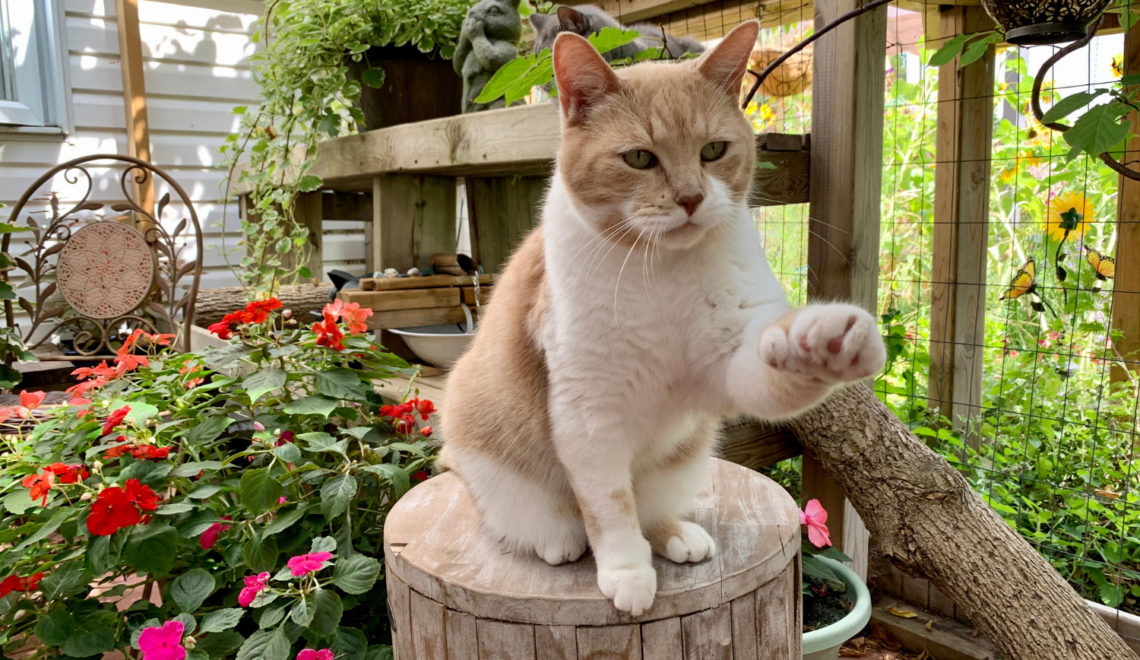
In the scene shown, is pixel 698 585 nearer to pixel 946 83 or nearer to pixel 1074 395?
pixel 1074 395

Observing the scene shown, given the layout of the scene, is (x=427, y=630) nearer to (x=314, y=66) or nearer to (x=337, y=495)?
(x=337, y=495)

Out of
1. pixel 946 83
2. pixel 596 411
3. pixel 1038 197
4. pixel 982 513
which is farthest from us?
pixel 1038 197

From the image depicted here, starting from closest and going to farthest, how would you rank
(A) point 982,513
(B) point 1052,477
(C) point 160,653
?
1. (C) point 160,653
2. (A) point 982,513
3. (B) point 1052,477

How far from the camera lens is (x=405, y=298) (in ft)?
7.72

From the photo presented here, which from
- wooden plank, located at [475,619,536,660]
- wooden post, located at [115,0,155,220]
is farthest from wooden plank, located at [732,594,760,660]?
wooden post, located at [115,0,155,220]

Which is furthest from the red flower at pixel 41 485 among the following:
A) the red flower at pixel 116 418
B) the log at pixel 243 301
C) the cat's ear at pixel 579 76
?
the log at pixel 243 301

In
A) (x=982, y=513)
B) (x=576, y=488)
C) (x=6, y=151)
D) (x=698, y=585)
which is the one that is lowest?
(x=982, y=513)

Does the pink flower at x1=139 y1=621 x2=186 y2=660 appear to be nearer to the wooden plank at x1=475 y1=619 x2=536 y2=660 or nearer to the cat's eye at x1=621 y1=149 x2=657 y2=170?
the wooden plank at x1=475 y1=619 x2=536 y2=660

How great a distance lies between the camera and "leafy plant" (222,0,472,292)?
2.54 meters

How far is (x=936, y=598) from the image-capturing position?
243 cm

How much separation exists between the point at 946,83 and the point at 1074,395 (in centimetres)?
127

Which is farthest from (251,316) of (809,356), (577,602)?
(809,356)

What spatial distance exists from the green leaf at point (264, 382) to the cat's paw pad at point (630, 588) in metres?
0.89

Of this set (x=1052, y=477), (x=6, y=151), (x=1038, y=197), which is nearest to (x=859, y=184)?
(x=1052, y=477)
